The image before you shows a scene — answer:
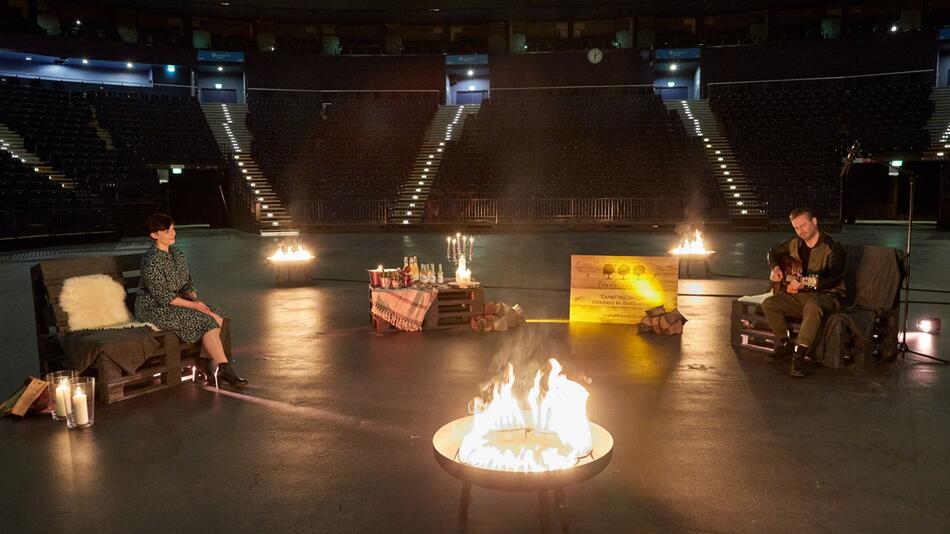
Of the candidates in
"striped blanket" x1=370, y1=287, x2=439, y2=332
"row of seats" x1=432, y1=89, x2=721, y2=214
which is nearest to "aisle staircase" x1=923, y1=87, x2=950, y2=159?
"row of seats" x1=432, y1=89, x2=721, y2=214

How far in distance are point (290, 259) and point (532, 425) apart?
10034 mm

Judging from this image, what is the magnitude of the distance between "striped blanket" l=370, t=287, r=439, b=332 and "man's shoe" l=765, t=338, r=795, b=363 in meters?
3.84

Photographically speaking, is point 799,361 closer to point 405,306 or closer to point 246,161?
point 405,306

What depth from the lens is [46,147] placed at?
27.2 meters

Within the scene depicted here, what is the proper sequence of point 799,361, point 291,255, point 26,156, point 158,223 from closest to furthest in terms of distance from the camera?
point 158,223 → point 799,361 → point 291,255 → point 26,156

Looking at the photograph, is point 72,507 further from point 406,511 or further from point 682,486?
point 682,486

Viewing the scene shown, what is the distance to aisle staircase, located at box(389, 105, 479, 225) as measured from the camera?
29395 millimetres

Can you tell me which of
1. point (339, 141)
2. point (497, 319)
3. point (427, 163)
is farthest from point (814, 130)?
point (497, 319)

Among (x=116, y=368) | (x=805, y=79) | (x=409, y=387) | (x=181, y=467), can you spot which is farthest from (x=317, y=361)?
(x=805, y=79)

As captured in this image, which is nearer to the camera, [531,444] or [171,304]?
[531,444]

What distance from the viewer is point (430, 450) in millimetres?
4820

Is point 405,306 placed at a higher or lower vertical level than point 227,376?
higher

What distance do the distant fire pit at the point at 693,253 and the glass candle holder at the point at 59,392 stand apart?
33.5ft

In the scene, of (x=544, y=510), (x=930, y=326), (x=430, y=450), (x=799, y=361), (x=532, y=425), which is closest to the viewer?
(x=544, y=510)
